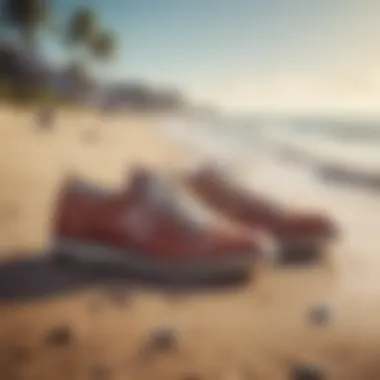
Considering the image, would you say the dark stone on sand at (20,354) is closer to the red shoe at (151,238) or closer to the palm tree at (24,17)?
the red shoe at (151,238)

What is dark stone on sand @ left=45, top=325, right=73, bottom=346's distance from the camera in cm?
98

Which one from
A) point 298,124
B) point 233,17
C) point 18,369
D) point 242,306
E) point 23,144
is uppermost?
point 233,17

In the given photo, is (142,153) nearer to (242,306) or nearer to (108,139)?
(108,139)

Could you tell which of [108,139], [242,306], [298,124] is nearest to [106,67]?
[108,139]

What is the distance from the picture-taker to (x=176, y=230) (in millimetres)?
1010

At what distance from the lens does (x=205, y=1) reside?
1044 millimetres

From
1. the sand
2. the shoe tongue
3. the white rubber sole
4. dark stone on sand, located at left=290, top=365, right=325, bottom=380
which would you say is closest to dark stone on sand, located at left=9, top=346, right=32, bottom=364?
the sand

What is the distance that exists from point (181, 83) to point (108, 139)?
0.13 metres

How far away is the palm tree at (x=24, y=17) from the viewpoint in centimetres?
101

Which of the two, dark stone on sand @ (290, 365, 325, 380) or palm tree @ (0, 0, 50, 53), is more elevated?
palm tree @ (0, 0, 50, 53)

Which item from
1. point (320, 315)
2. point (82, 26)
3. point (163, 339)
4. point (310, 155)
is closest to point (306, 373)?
point (320, 315)

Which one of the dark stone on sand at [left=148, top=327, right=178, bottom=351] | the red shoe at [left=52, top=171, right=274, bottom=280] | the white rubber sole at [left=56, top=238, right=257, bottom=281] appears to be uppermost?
the red shoe at [left=52, top=171, right=274, bottom=280]

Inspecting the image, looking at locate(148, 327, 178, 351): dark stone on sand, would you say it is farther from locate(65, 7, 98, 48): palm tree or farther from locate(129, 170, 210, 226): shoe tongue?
locate(65, 7, 98, 48): palm tree

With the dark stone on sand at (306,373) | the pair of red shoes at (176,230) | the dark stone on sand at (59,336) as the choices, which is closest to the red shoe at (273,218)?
the pair of red shoes at (176,230)
